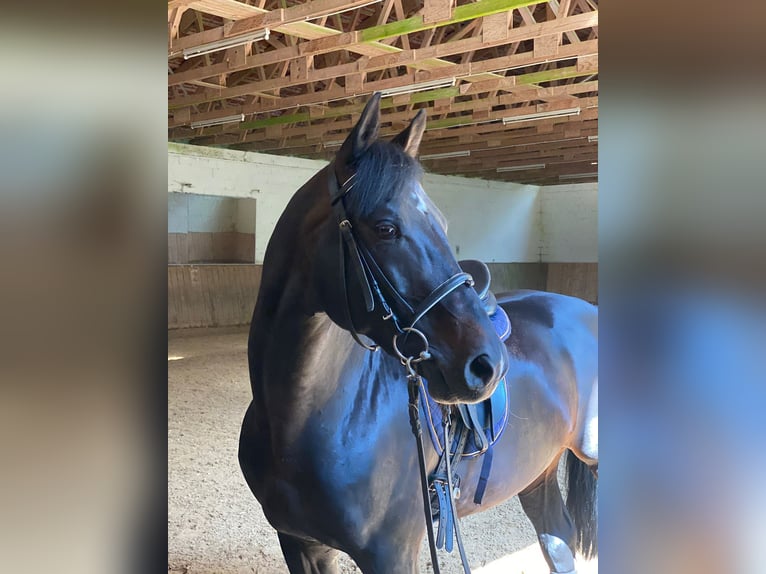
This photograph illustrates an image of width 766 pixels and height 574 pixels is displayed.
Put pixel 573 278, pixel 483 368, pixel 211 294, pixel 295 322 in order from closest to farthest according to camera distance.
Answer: pixel 483 368
pixel 295 322
pixel 211 294
pixel 573 278

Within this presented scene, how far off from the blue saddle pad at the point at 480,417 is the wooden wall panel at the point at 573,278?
507 inches

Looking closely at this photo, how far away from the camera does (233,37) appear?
5328 millimetres

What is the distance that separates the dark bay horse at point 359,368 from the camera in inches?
50.8

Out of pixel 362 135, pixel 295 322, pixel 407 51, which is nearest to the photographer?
pixel 362 135

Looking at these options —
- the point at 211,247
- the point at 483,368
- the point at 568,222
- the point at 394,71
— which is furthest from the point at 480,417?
the point at 568,222

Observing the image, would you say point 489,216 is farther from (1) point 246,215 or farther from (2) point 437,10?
(2) point 437,10

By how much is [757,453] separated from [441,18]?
193 inches

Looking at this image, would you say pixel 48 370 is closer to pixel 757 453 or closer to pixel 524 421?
pixel 757 453

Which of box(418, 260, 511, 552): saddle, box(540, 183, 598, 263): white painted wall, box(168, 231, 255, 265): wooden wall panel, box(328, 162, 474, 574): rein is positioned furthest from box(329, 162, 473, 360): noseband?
box(540, 183, 598, 263): white painted wall

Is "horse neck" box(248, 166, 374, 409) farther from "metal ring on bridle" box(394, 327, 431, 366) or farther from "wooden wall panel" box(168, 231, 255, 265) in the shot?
Answer: "wooden wall panel" box(168, 231, 255, 265)

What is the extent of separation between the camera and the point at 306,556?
71.0 inches

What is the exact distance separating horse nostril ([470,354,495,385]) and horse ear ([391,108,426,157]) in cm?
52

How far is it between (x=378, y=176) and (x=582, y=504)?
2.17m

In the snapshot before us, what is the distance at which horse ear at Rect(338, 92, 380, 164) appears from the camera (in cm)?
135
